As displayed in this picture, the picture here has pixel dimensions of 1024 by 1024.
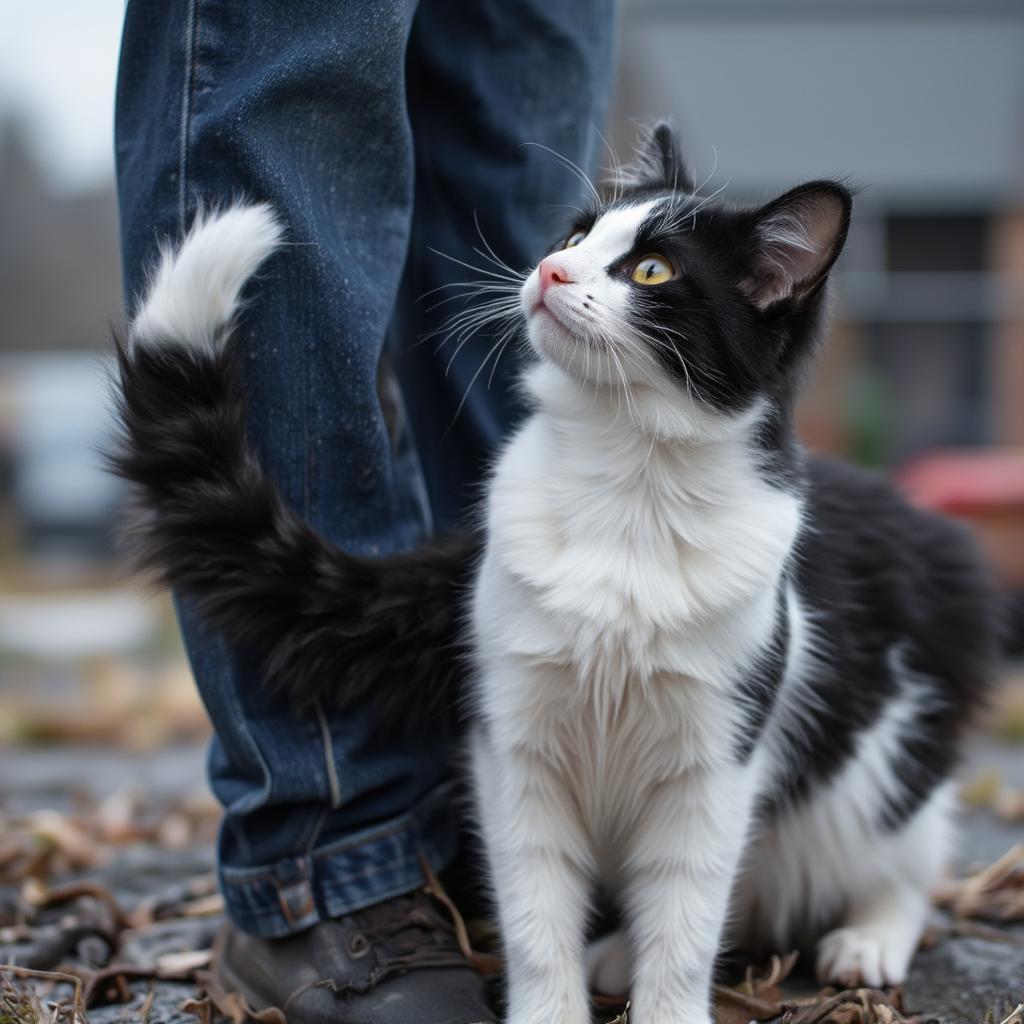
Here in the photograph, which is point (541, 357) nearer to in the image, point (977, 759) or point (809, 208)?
point (809, 208)

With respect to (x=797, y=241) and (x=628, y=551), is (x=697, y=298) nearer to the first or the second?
(x=797, y=241)

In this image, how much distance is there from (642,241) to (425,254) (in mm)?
524

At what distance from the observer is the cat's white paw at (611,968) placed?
168 centimetres

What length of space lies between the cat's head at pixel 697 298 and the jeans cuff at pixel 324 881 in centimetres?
70

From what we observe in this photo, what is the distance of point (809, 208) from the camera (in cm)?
153

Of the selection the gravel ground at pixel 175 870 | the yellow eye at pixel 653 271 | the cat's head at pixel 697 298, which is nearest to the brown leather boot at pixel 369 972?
the gravel ground at pixel 175 870

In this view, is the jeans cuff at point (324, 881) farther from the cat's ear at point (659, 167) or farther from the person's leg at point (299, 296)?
the cat's ear at point (659, 167)

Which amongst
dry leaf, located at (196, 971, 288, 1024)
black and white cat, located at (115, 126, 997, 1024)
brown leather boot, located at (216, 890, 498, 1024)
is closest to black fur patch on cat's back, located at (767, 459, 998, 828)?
black and white cat, located at (115, 126, 997, 1024)

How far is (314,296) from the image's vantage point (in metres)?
1.59

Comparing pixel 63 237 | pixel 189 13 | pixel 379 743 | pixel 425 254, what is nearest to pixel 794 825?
pixel 379 743

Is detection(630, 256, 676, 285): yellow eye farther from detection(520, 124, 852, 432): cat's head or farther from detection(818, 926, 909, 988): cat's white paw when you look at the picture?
detection(818, 926, 909, 988): cat's white paw

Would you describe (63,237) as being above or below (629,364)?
above

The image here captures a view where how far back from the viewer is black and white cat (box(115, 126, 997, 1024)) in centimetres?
148

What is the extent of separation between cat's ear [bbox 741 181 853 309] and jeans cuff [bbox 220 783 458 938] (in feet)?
2.92
